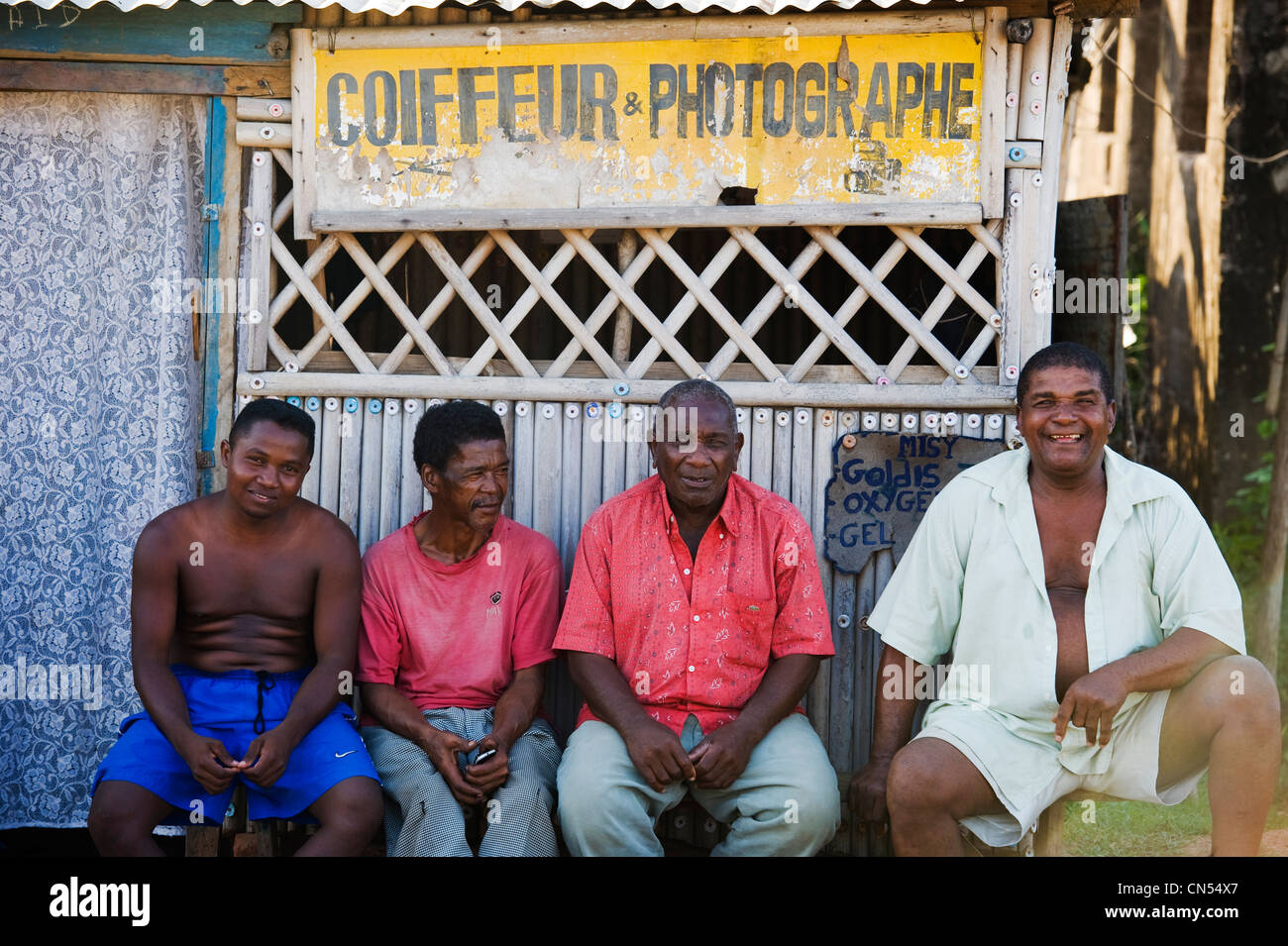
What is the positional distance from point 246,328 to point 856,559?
2.22m

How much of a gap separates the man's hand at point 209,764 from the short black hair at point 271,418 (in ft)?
2.80

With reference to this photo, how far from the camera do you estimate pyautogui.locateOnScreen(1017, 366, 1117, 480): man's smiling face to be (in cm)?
345

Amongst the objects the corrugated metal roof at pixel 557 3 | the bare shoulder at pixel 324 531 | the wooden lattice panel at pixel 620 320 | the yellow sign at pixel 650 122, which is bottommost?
the bare shoulder at pixel 324 531

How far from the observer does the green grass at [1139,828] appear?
4648mm

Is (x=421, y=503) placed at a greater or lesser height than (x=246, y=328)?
lesser

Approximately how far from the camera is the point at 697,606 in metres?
3.66

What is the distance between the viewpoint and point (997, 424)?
4133 mm

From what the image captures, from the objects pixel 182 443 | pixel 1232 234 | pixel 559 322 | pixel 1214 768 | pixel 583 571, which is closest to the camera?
pixel 1214 768

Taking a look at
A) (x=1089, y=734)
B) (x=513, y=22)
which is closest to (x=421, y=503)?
(x=513, y=22)

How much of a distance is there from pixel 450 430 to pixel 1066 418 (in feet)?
5.86

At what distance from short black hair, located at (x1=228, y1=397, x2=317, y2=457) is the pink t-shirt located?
0.48 m

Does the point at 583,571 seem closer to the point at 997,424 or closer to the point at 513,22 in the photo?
the point at 997,424
